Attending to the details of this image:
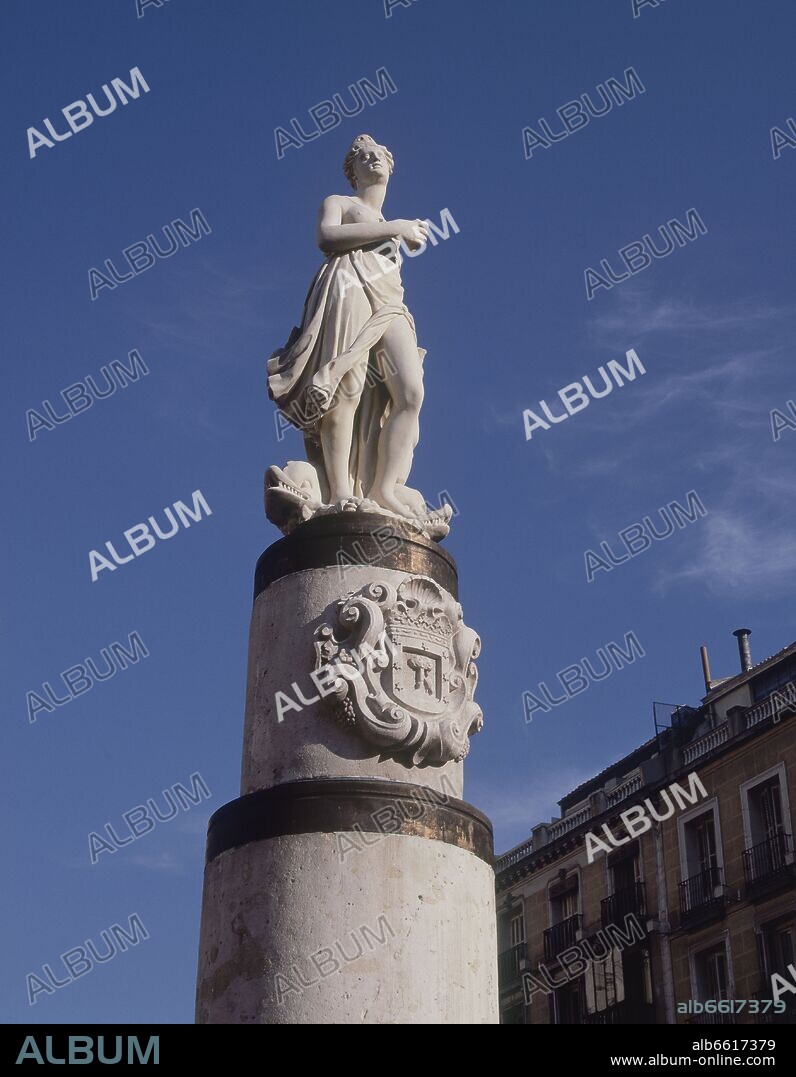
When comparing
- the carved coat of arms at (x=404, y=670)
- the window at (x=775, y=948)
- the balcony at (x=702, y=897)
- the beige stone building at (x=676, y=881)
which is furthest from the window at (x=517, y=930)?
the carved coat of arms at (x=404, y=670)

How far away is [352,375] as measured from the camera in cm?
991

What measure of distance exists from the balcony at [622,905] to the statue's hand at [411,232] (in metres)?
33.1

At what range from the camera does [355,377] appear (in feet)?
32.6

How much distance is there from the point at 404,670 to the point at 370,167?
4.23 metres

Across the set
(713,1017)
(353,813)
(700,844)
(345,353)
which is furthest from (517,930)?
(353,813)

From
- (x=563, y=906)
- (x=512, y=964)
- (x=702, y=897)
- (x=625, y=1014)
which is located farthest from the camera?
(x=512, y=964)

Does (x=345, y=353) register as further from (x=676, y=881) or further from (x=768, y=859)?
(x=676, y=881)

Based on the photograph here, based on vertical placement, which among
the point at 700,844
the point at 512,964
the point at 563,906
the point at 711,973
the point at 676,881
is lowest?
the point at 711,973

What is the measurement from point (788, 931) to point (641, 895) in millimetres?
5861

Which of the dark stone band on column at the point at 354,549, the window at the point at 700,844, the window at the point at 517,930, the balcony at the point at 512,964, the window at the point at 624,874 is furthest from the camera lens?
the window at the point at 517,930

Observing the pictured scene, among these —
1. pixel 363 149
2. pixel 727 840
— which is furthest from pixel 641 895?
pixel 363 149

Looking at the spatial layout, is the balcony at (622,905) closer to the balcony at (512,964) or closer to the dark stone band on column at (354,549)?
the balcony at (512,964)

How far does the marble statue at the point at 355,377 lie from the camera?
972cm
